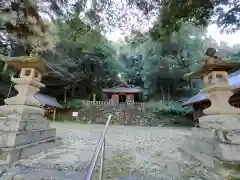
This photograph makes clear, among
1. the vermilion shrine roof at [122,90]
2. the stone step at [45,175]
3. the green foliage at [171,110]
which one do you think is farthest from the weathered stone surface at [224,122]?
the vermilion shrine roof at [122,90]

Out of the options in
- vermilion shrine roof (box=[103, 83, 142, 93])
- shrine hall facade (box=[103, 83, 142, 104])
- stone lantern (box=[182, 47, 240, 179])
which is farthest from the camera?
shrine hall facade (box=[103, 83, 142, 104])

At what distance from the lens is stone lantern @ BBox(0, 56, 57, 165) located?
10.7ft

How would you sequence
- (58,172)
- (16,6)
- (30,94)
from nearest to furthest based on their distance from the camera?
(58,172), (30,94), (16,6)

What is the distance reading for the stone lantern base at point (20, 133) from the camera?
3223 millimetres

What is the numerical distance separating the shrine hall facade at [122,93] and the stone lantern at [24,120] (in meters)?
19.9

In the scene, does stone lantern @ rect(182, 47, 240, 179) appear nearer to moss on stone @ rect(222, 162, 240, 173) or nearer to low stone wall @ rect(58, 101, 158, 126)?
moss on stone @ rect(222, 162, 240, 173)

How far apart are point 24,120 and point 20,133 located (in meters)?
0.33

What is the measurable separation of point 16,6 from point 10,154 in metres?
4.33

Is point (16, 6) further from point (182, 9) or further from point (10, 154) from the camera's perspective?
point (182, 9)

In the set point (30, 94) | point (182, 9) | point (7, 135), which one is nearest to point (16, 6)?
point (30, 94)

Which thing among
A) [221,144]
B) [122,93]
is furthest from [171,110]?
[221,144]

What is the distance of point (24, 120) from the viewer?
12.1 feet

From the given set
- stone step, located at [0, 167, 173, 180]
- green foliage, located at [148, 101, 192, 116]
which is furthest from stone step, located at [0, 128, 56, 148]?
green foliage, located at [148, 101, 192, 116]

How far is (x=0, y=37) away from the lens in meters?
7.46
